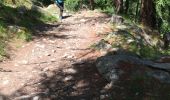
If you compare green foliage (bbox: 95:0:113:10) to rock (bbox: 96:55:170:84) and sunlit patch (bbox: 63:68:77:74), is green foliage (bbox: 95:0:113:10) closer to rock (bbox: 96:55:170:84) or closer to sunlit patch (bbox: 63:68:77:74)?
sunlit patch (bbox: 63:68:77:74)

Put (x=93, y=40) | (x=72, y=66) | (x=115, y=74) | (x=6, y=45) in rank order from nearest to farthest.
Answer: (x=115, y=74) < (x=72, y=66) < (x=6, y=45) < (x=93, y=40)

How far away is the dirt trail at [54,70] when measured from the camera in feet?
26.8

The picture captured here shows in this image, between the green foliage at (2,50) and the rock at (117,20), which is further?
the rock at (117,20)

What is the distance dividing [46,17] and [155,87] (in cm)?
1294

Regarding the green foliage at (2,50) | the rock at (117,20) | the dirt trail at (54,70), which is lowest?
the dirt trail at (54,70)

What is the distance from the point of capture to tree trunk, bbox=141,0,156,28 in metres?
17.6

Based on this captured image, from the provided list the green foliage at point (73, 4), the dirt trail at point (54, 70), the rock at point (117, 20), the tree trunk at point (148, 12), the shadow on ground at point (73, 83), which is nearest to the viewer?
the shadow on ground at point (73, 83)

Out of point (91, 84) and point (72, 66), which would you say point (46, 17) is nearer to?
point (72, 66)

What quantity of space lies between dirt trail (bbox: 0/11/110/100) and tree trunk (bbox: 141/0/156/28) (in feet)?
12.3

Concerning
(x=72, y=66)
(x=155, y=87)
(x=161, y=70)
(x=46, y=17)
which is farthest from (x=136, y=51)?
(x=46, y=17)

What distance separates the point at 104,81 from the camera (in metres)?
8.26

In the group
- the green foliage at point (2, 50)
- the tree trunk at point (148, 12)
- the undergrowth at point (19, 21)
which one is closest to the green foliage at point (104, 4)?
the undergrowth at point (19, 21)

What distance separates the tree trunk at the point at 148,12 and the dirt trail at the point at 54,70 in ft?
12.3

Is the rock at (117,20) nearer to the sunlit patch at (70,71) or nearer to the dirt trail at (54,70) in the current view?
the dirt trail at (54,70)
